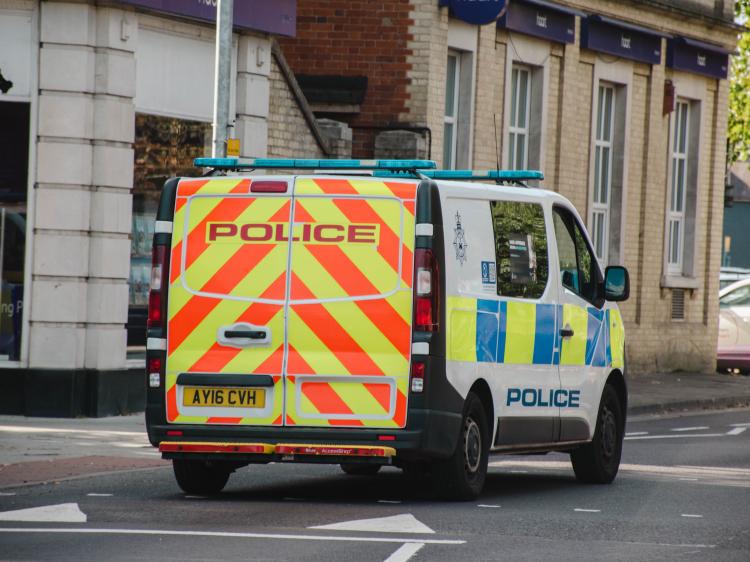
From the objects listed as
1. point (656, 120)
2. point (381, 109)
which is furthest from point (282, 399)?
point (656, 120)

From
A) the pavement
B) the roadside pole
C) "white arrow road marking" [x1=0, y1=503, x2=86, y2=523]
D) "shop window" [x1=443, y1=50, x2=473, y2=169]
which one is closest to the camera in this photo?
"white arrow road marking" [x1=0, y1=503, x2=86, y2=523]

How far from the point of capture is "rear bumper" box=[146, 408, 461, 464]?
1120 cm

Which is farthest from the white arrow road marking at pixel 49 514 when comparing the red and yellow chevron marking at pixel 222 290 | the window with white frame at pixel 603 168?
the window with white frame at pixel 603 168

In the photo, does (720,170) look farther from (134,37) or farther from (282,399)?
(282,399)

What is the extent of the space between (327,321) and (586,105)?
1811cm

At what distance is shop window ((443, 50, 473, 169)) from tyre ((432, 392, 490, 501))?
13.6 m

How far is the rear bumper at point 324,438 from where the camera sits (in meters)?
11.2

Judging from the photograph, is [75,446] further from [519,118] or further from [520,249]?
[519,118]

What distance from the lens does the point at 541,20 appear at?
26.9 meters

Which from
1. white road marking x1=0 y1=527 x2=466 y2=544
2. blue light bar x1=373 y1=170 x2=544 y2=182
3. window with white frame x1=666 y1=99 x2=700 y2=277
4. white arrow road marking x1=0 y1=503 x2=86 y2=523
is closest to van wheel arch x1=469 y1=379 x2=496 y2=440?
blue light bar x1=373 y1=170 x2=544 y2=182

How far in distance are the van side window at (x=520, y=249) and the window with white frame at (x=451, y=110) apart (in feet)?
41.2

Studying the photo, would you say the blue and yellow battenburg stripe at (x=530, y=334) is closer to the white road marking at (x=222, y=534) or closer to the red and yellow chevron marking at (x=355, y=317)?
the red and yellow chevron marking at (x=355, y=317)

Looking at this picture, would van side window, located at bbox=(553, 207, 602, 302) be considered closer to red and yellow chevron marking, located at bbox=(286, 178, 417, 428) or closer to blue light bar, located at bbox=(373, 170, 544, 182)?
blue light bar, located at bbox=(373, 170, 544, 182)

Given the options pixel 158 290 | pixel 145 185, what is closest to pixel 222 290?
pixel 158 290
